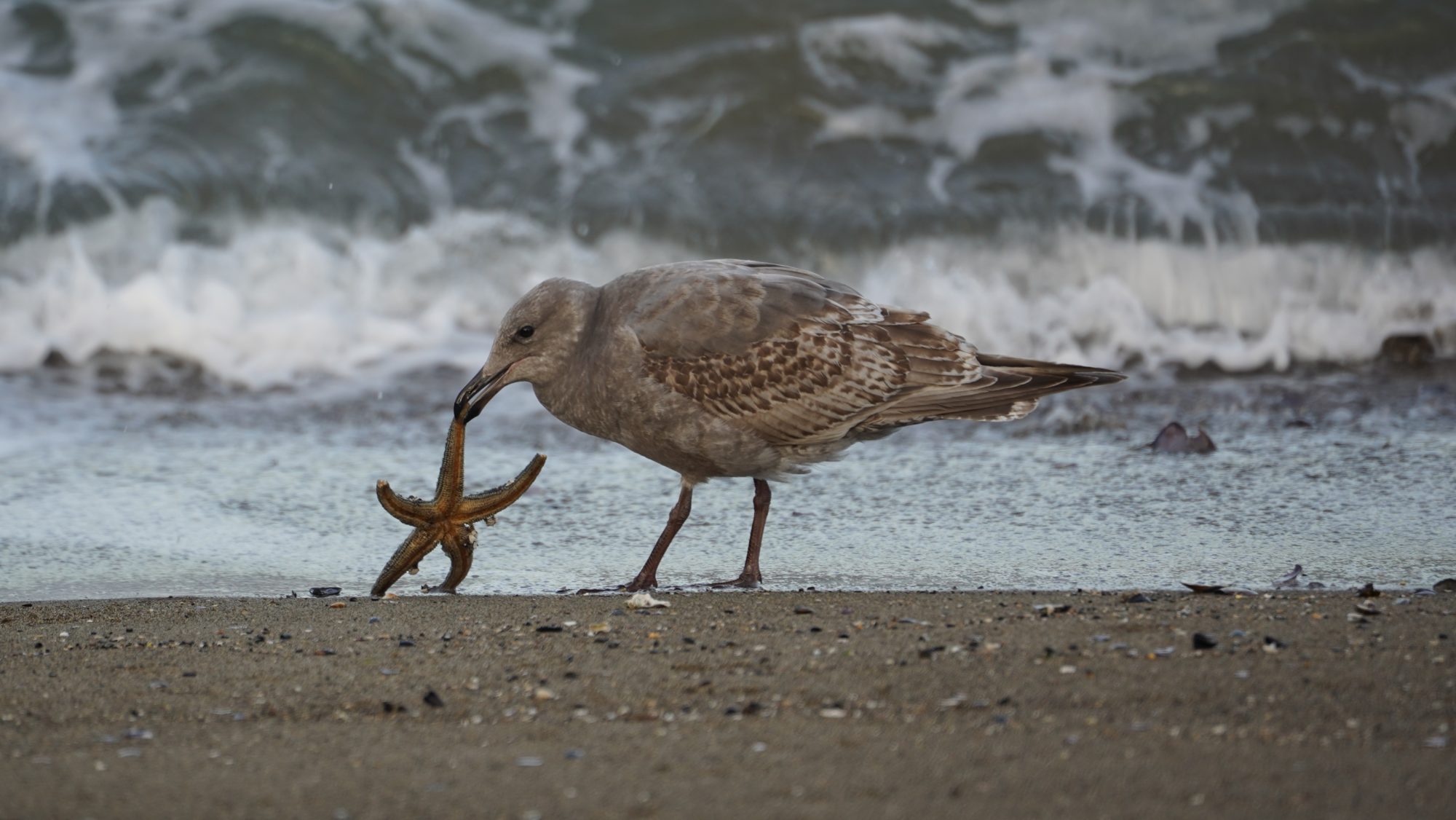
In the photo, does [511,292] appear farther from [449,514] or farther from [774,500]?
[449,514]

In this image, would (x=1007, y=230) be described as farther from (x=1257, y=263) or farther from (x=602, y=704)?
(x=602, y=704)

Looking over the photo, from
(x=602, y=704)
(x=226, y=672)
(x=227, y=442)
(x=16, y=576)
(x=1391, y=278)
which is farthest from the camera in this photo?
(x=1391, y=278)

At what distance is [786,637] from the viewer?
391 cm

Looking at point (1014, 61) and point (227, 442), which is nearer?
point (227, 442)

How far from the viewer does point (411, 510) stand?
4.70m

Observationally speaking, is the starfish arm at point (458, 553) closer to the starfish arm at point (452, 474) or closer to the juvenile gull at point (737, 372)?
the starfish arm at point (452, 474)

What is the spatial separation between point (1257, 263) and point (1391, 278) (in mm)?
754

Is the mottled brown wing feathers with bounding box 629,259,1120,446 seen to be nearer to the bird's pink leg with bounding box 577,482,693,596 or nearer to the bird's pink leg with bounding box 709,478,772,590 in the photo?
the bird's pink leg with bounding box 709,478,772,590

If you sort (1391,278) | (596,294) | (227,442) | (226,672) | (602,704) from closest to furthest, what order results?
(602,704)
(226,672)
(596,294)
(227,442)
(1391,278)

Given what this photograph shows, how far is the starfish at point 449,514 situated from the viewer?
15.3ft

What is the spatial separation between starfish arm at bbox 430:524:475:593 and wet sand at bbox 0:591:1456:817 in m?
0.32

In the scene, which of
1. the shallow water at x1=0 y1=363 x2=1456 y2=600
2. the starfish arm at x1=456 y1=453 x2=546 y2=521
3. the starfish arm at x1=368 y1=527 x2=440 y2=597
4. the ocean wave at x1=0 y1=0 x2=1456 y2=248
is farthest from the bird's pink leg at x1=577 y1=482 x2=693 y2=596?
the ocean wave at x1=0 y1=0 x2=1456 y2=248

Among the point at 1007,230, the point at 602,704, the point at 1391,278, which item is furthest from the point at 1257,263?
the point at 602,704

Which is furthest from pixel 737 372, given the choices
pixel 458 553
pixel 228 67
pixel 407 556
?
pixel 228 67
